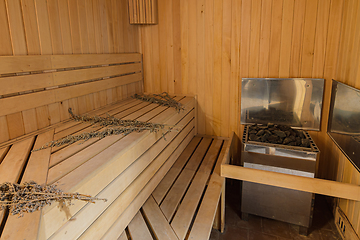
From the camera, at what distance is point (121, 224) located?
1.46 meters

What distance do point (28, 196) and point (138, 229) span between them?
0.73 metres

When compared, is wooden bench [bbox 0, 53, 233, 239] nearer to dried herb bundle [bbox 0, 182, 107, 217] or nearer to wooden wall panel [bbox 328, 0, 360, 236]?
dried herb bundle [bbox 0, 182, 107, 217]

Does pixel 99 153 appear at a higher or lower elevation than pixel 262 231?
higher

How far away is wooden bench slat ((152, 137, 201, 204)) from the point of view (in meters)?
1.83

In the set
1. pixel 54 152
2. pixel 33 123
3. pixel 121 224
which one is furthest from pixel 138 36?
pixel 121 224

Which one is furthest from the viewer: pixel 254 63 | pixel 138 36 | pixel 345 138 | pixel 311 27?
pixel 138 36

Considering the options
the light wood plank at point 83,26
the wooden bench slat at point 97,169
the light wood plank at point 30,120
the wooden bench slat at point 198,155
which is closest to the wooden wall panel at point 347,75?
the wooden bench slat at point 198,155

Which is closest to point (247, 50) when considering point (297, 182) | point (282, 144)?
point (282, 144)

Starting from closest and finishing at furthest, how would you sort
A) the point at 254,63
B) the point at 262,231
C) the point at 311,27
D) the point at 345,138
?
the point at 345,138, the point at 262,231, the point at 311,27, the point at 254,63

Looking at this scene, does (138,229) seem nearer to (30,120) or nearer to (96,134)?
(96,134)

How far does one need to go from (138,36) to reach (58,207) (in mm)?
2450

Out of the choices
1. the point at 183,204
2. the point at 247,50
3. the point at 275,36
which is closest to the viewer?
the point at 183,204

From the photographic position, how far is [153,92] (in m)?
3.15

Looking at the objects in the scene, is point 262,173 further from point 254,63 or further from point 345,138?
point 254,63
